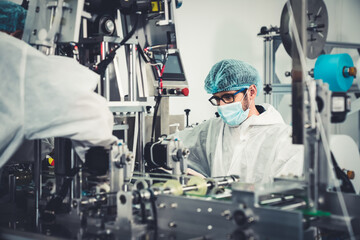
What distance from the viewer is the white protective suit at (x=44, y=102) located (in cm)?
158

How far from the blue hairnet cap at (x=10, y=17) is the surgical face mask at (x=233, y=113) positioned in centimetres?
124

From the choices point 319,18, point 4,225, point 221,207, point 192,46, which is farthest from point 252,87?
point 192,46

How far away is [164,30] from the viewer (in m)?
2.35

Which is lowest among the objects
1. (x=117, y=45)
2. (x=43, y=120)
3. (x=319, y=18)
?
(x=43, y=120)

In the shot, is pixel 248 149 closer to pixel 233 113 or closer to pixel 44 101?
pixel 233 113

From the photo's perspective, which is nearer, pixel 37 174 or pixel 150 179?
pixel 150 179

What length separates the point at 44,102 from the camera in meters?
1.60

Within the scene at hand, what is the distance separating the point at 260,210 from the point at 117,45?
3.86ft

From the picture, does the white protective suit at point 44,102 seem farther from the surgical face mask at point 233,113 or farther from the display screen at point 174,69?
the display screen at point 174,69

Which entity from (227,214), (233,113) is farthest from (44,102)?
(233,113)

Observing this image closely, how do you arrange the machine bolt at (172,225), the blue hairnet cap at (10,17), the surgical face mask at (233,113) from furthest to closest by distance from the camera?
the surgical face mask at (233,113) < the blue hairnet cap at (10,17) < the machine bolt at (172,225)

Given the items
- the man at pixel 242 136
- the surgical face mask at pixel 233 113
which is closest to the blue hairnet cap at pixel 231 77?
the man at pixel 242 136

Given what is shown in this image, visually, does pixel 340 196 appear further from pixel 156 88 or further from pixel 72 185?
pixel 156 88

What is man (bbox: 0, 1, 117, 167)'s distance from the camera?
158 centimetres
